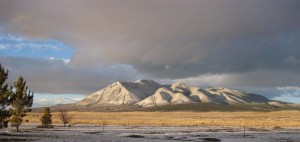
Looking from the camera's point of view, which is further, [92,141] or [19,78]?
[19,78]

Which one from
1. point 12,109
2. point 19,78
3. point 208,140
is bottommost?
point 208,140

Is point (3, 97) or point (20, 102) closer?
point (3, 97)

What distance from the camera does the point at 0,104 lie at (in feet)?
159

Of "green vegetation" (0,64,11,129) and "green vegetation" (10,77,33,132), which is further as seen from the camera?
"green vegetation" (10,77,33,132)

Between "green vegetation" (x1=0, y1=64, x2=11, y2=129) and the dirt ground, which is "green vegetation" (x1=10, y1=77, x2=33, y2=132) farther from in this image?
"green vegetation" (x1=0, y1=64, x2=11, y2=129)

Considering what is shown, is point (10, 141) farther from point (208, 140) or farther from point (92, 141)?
point (208, 140)

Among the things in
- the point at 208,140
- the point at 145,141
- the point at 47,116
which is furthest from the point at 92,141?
the point at 47,116

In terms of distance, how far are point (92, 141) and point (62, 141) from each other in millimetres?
4079

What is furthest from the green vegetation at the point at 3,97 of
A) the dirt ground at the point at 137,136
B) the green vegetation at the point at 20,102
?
the green vegetation at the point at 20,102

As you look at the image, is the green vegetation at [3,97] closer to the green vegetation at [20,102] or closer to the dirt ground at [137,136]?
the dirt ground at [137,136]

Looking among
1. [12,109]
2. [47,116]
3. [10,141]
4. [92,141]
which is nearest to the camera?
[10,141]

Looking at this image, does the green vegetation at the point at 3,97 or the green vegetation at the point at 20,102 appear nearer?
the green vegetation at the point at 3,97

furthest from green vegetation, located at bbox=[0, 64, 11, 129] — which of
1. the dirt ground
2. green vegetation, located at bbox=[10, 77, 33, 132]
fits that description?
green vegetation, located at bbox=[10, 77, 33, 132]

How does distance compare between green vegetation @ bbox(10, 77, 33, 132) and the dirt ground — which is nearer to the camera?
the dirt ground
